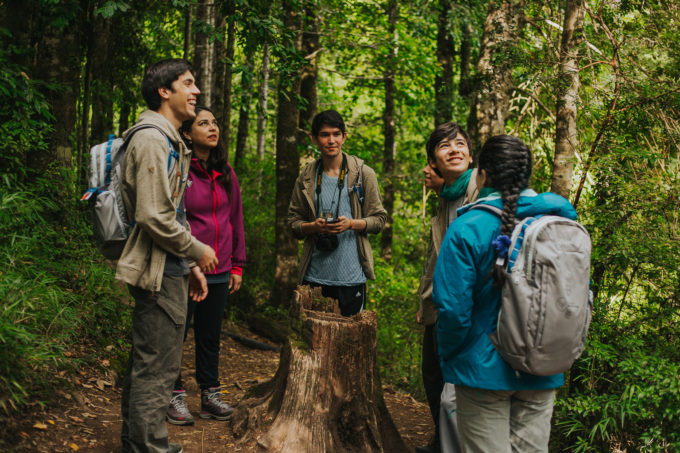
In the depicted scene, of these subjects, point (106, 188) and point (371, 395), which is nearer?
point (106, 188)

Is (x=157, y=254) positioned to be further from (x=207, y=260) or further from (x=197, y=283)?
(x=197, y=283)

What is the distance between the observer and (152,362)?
10.1 feet

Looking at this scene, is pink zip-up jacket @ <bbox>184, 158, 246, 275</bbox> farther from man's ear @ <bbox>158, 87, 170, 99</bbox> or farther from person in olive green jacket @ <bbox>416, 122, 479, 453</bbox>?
person in olive green jacket @ <bbox>416, 122, 479, 453</bbox>

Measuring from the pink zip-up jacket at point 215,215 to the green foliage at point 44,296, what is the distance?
1296 millimetres

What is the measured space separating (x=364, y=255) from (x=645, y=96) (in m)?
2.62

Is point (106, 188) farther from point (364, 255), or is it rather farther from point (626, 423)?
point (626, 423)

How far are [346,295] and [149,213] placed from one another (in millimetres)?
2154

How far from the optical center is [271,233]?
10344mm

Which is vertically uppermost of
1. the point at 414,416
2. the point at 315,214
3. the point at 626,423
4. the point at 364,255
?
the point at 315,214

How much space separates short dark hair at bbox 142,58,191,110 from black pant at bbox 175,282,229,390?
163cm

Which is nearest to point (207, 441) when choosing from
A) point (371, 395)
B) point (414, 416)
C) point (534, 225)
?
point (371, 395)

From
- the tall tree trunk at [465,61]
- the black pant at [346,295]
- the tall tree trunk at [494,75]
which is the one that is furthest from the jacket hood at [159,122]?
the tall tree trunk at [465,61]

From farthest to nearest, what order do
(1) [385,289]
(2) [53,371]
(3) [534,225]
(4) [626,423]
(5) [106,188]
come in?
1. (1) [385,289]
2. (2) [53,371]
3. (4) [626,423]
4. (5) [106,188]
5. (3) [534,225]

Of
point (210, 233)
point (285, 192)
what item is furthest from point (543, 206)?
point (285, 192)
